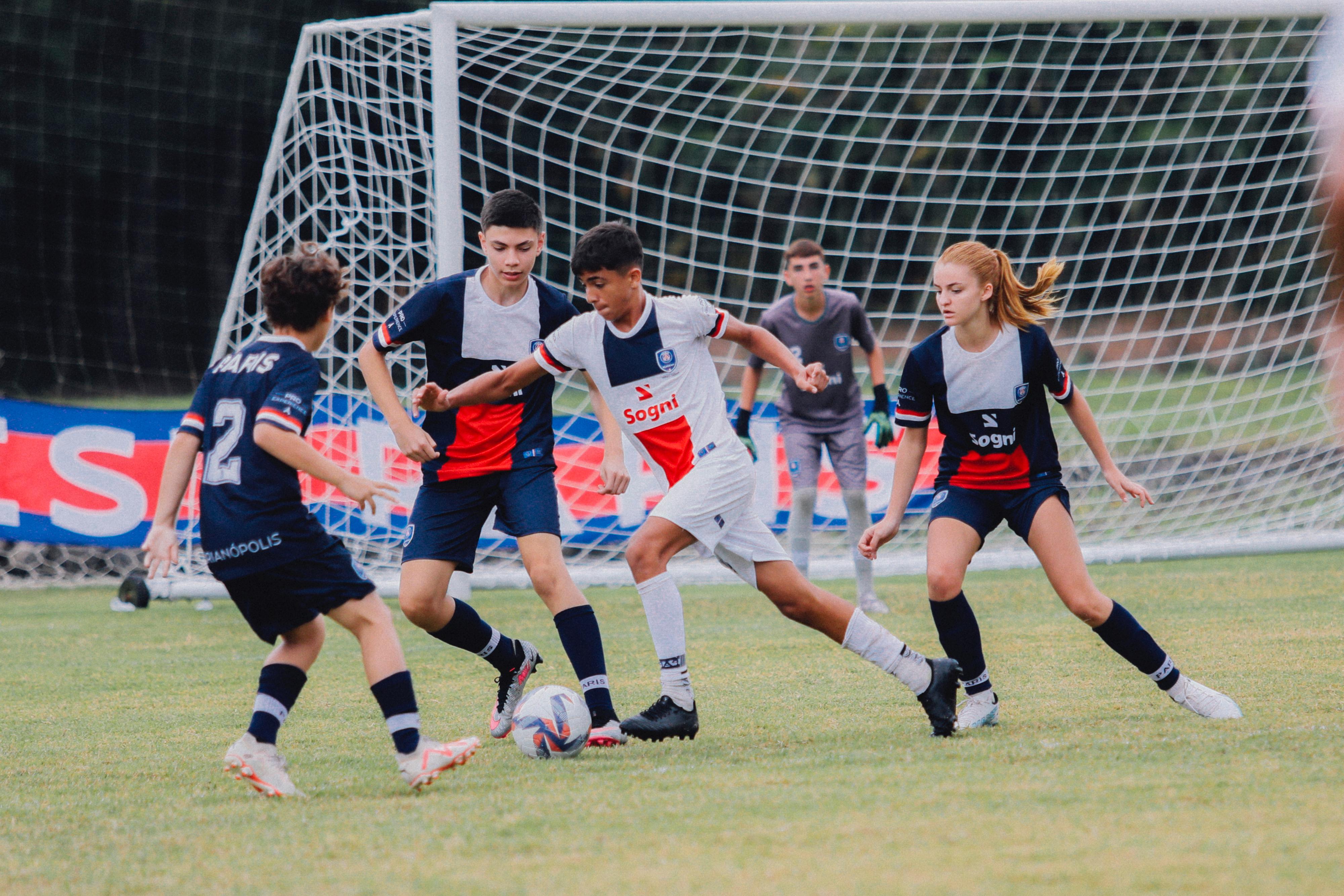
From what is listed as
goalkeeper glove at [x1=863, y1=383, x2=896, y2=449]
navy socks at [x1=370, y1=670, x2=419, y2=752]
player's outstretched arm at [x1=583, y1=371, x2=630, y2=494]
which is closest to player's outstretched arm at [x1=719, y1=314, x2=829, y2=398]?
player's outstretched arm at [x1=583, y1=371, x2=630, y2=494]

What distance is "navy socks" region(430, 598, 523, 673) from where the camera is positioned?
4312 millimetres

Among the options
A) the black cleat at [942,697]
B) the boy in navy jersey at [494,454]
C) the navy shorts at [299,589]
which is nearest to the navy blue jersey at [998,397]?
the black cleat at [942,697]

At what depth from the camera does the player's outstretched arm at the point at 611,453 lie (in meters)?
4.13

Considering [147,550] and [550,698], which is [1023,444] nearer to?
[550,698]

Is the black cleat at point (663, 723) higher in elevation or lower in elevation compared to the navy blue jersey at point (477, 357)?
lower

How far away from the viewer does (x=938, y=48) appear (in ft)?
45.1

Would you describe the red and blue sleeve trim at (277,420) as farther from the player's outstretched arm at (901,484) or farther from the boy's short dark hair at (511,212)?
the player's outstretched arm at (901,484)

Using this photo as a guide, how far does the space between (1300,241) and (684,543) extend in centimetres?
674

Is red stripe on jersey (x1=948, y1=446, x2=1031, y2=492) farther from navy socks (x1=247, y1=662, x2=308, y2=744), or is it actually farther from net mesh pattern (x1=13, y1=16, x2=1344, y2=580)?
net mesh pattern (x1=13, y1=16, x2=1344, y2=580)

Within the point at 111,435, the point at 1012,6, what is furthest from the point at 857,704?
the point at 111,435

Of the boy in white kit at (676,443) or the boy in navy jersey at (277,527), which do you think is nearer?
the boy in navy jersey at (277,527)

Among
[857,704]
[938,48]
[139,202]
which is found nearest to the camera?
[857,704]

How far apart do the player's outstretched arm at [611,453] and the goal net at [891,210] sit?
2.76 metres

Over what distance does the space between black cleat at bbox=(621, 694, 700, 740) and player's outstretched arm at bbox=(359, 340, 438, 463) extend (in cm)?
99
